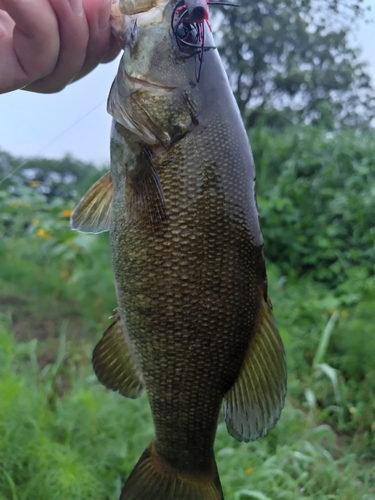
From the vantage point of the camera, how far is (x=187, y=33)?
93 centimetres

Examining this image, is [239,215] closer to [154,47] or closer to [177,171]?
[177,171]

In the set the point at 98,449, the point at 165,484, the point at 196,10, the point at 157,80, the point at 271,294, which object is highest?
the point at 196,10

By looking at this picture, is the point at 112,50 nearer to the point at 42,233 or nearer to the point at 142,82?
the point at 142,82

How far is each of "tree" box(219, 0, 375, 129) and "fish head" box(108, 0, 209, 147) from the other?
113 inches

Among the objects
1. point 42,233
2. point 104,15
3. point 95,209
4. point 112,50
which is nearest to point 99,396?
point 95,209

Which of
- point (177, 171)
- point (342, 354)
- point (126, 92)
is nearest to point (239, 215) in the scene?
point (177, 171)

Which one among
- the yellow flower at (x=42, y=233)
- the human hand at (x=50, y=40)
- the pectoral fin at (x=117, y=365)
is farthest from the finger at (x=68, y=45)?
the yellow flower at (x=42, y=233)

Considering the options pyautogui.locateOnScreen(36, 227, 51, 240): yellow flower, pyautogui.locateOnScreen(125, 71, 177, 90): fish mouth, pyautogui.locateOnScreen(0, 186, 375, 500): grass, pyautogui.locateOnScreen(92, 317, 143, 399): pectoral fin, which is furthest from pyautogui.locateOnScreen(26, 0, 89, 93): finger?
pyautogui.locateOnScreen(36, 227, 51, 240): yellow flower

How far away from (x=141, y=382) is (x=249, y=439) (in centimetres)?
27

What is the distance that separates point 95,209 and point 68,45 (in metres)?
0.35

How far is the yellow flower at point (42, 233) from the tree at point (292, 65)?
227cm

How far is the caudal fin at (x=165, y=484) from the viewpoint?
42.4 inches

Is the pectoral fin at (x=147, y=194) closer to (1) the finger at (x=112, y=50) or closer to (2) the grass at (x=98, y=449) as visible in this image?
(1) the finger at (x=112, y=50)

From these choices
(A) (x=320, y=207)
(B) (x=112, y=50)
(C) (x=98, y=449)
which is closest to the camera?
(B) (x=112, y=50)
